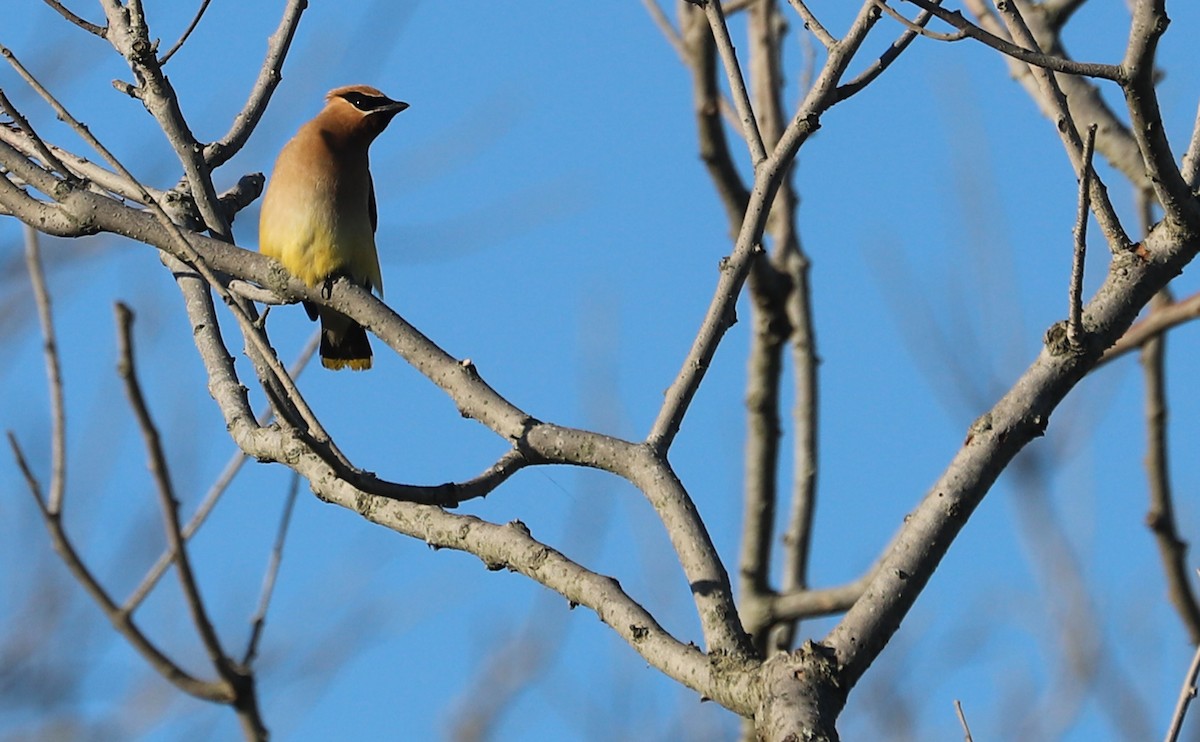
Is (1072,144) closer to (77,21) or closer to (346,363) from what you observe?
(77,21)

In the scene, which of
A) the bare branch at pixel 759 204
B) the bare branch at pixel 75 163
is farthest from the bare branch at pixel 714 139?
the bare branch at pixel 759 204

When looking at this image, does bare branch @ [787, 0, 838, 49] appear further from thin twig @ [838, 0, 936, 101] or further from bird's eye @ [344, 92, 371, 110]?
bird's eye @ [344, 92, 371, 110]

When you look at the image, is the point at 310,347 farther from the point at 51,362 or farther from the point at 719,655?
the point at 719,655

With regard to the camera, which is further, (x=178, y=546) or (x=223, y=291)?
(x=223, y=291)

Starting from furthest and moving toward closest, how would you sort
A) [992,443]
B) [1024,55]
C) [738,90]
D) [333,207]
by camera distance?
[333,207] < [738,90] < [992,443] < [1024,55]

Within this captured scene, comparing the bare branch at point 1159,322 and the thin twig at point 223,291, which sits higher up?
the bare branch at point 1159,322

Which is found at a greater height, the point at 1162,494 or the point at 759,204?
the point at 1162,494

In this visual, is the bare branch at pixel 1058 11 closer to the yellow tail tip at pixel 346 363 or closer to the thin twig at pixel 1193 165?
the thin twig at pixel 1193 165

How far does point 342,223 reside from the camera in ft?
17.4

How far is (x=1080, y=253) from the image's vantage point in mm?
2717

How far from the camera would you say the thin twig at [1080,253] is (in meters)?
2.70

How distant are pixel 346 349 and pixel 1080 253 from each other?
12.0ft

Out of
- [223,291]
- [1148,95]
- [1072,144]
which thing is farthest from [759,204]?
[223,291]

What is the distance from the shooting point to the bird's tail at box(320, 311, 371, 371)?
592cm
